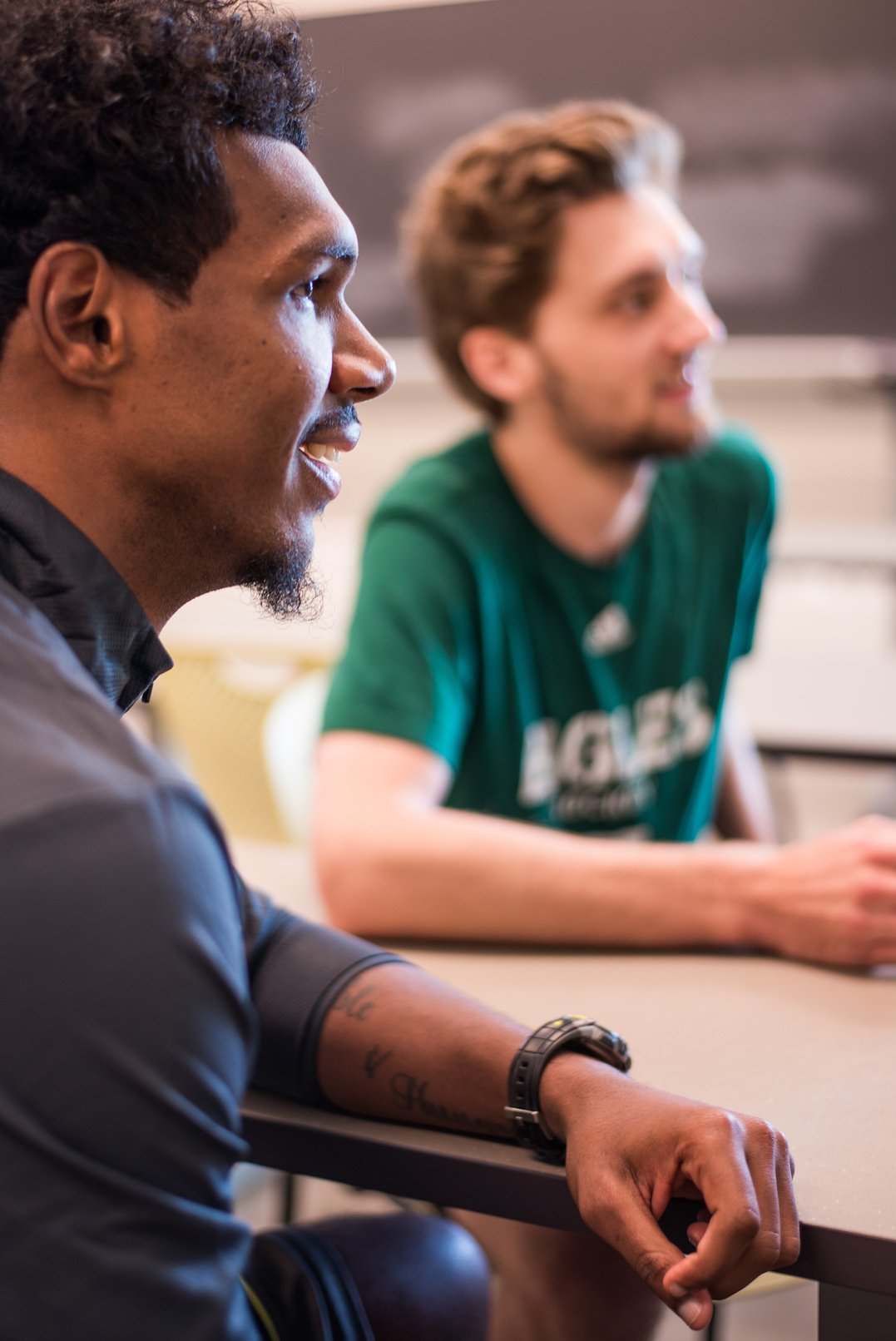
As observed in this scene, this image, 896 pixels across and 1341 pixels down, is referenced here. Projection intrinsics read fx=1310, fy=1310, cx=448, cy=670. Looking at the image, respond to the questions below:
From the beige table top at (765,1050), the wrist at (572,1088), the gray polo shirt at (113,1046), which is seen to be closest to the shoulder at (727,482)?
the beige table top at (765,1050)

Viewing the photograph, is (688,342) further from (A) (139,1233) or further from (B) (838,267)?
(B) (838,267)

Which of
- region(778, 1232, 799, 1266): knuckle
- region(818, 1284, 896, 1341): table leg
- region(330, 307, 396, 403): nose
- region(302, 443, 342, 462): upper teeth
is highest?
region(330, 307, 396, 403): nose

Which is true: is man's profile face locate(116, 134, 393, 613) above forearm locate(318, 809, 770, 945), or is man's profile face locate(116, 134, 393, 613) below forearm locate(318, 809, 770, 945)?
above

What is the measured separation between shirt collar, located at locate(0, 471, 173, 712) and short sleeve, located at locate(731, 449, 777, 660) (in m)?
1.04

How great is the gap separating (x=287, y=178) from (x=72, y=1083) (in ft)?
1.75

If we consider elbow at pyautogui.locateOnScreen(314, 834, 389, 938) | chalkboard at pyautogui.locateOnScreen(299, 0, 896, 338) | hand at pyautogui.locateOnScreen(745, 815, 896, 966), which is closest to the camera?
hand at pyautogui.locateOnScreen(745, 815, 896, 966)

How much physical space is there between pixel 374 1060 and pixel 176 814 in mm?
372

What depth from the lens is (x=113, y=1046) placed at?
503mm

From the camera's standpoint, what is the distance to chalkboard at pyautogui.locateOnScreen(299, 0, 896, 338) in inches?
126

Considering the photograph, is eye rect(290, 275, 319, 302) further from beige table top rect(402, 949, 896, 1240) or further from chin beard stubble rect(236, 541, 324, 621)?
beige table top rect(402, 949, 896, 1240)

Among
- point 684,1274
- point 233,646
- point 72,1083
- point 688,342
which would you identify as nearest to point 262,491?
point 72,1083

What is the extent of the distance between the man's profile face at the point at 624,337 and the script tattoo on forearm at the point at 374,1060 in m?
0.89

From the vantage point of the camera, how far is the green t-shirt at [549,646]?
1328 mm

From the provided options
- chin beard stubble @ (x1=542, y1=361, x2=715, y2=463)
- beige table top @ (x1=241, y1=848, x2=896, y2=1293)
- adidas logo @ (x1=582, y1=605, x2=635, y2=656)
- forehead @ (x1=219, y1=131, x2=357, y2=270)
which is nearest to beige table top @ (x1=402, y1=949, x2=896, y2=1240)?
beige table top @ (x1=241, y1=848, x2=896, y2=1293)
